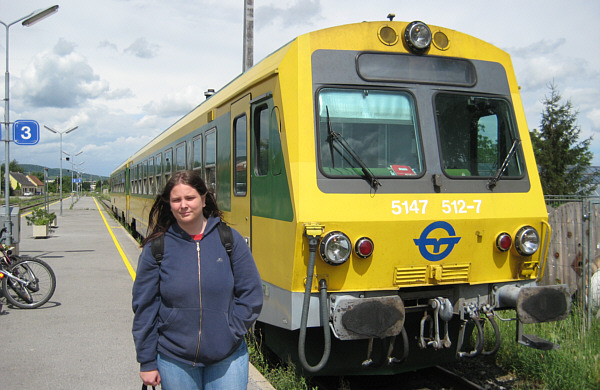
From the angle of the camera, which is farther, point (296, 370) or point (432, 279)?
point (296, 370)

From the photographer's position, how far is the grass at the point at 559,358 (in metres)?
5.05

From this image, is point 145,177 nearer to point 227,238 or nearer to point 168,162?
point 168,162

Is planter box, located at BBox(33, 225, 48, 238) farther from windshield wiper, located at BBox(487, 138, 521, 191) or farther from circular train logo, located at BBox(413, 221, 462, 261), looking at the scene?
windshield wiper, located at BBox(487, 138, 521, 191)

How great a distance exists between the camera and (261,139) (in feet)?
17.5

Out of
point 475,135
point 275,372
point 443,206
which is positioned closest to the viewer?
point 443,206

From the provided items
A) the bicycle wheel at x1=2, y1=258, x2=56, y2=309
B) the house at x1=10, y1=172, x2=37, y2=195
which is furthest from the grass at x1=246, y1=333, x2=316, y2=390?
the house at x1=10, y1=172, x2=37, y2=195

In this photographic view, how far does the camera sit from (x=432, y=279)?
475 centimetres

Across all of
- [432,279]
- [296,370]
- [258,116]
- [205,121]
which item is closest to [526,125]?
[432,279]

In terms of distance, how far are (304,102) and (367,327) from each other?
1.86 metres

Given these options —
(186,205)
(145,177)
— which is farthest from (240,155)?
(145,177)

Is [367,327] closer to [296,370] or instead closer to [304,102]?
[296,370]

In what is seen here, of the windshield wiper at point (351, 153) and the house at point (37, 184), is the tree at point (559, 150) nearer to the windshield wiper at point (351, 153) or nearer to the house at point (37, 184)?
the windshield wiper at point (351, 153)

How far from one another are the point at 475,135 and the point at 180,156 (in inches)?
229

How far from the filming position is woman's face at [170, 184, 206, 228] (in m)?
2.84
